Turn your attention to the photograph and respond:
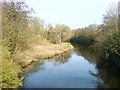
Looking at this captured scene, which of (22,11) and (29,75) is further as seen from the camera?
(22,11)

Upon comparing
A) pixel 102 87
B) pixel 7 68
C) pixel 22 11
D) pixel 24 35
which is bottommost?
pixel 102 87

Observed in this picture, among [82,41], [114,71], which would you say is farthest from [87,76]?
[82,41]

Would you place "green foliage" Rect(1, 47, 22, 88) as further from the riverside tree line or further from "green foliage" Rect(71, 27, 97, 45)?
"green foliage" Rect(71, 27, 97, 45)

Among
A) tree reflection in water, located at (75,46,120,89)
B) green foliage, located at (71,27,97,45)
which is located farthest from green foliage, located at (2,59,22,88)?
green foliage, located at (71,27,97,45)

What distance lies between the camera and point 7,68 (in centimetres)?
2433

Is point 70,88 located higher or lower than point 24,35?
lower

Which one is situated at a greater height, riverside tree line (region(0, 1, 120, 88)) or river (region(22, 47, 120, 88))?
riverside tree line (region(0, 1, 120, 88))

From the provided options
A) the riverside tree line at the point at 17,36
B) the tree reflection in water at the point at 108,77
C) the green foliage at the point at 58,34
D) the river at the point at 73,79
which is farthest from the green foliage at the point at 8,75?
the green foliage at the point at 58,34

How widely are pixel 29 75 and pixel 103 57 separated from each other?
59.4ft

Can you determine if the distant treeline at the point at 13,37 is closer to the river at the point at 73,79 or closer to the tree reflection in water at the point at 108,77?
the river at the point at 73,79

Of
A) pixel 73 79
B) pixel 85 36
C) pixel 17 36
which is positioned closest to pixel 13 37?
pixel 17 36

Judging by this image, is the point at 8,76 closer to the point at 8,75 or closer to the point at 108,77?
the point at 8,75

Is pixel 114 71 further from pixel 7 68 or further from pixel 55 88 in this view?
pixel 7 68

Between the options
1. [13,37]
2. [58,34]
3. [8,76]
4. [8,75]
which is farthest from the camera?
[58,34]
